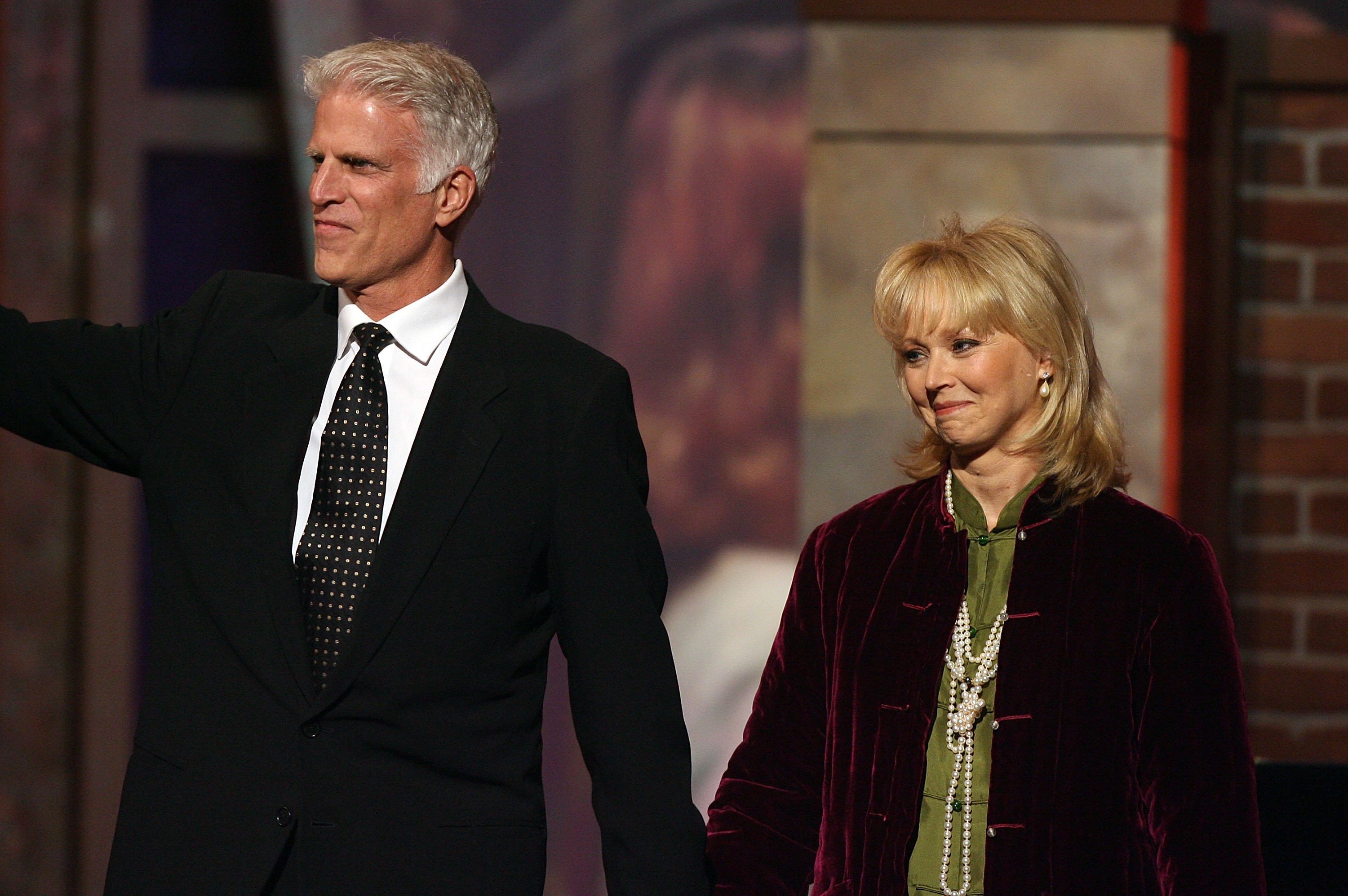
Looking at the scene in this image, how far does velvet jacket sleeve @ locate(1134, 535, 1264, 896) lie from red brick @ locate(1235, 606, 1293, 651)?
1.52 metres

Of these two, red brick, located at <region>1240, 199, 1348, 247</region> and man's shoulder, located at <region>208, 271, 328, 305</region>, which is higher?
red brick, located at <region>1240, 199, 1348, 247</region>

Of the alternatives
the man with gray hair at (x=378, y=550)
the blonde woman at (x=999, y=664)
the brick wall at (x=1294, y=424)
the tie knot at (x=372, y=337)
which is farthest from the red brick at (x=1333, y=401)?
the tie knot at (x=372, y=337)

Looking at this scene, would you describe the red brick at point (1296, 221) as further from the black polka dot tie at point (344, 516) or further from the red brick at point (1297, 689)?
the black polka dot tie at point (344, 516)

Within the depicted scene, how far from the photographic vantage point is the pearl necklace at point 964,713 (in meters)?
2.34

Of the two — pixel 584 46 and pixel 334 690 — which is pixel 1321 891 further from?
pixel 584 46

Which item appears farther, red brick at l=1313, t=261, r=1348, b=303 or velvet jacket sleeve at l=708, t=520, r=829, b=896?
red brick at l=1313, t=261, r=1348, b=303

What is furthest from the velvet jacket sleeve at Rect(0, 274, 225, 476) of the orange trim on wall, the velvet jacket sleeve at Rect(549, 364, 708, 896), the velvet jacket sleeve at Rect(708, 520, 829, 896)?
the orange trim on wall

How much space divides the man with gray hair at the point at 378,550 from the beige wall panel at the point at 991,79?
121cm

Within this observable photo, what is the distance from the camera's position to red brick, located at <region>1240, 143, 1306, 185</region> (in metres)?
3.76

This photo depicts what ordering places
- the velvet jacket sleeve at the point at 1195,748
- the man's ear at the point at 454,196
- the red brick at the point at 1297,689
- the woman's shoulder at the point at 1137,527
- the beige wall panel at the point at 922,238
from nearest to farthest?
the velvet jacket sleeve at the point at 1195,748 < the woman's shoulder at the point at 1137,527 < the man's ear at the point at 454,196 < the beige wall panel at the point at 922,238 < the red brick at the point at 1297,689

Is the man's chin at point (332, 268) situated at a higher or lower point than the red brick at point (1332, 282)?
lower

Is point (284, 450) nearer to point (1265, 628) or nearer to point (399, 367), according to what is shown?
point (399, 367)

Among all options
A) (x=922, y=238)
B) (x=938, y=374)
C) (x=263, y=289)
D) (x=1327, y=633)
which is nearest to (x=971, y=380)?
(x=938, y=374)

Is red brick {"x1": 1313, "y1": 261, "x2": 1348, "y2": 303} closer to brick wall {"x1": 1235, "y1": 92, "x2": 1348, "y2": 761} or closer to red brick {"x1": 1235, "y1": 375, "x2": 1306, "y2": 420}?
brick wall {"x1": 1235, "y1": 92, "x2": 1348, "y2": 761}
